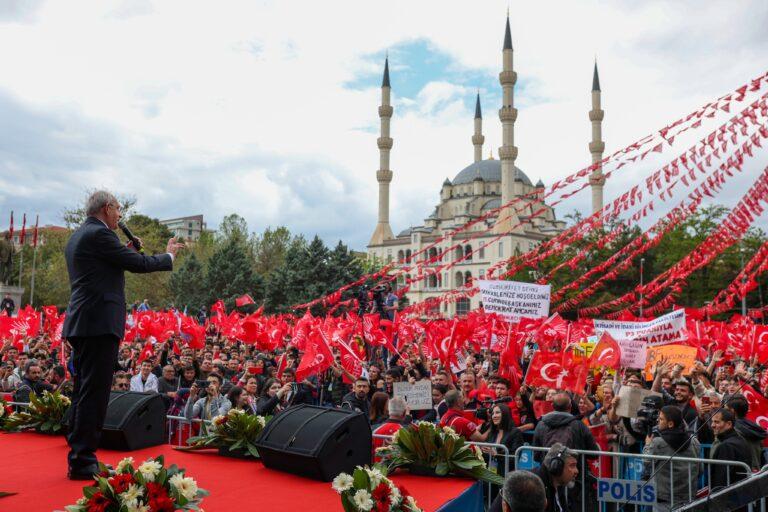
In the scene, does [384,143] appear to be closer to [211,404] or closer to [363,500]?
[211,404]

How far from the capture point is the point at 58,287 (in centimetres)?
5069

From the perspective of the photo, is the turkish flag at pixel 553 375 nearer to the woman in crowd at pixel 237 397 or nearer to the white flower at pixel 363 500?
the woman in crowd at pixel 237 397

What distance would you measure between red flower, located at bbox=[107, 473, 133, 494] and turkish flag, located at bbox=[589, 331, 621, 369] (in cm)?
800

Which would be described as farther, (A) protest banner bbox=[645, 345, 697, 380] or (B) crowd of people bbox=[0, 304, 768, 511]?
(A) protest banner bbox=[645, 345, 697, 380]

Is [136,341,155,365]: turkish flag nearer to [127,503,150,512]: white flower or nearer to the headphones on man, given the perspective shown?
the headphones on man

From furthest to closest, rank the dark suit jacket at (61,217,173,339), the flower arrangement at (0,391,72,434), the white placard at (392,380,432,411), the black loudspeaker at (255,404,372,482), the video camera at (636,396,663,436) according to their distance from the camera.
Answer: the white placard at (392,380,432,411), the video camera at (636,396,663,436), the flower arrangement at (0,391,72,434), the black loudspeaker at (255,404,372,482), the dark suit jacket at (61,217,173,339)

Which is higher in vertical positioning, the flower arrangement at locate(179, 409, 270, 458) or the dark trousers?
the dark trousers

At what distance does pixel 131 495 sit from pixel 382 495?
→ 4.02 ft

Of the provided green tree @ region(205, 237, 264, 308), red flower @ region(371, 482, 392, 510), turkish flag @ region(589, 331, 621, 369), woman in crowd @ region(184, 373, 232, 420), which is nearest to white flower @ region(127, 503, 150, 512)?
red flower @ region(371, 482, 392, 510)

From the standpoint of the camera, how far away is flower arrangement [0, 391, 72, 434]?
5777 millimetres

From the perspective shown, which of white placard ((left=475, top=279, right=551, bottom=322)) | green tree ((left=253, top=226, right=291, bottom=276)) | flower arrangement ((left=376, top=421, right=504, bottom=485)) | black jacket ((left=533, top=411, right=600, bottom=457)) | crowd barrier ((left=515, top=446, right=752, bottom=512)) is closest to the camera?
flower arrangement ((left=376, top=421, right=504, bottom=485))

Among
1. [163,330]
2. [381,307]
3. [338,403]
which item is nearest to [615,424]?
[338,403]

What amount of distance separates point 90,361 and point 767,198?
10094 millimetres

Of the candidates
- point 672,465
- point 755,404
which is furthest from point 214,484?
point 755,404
